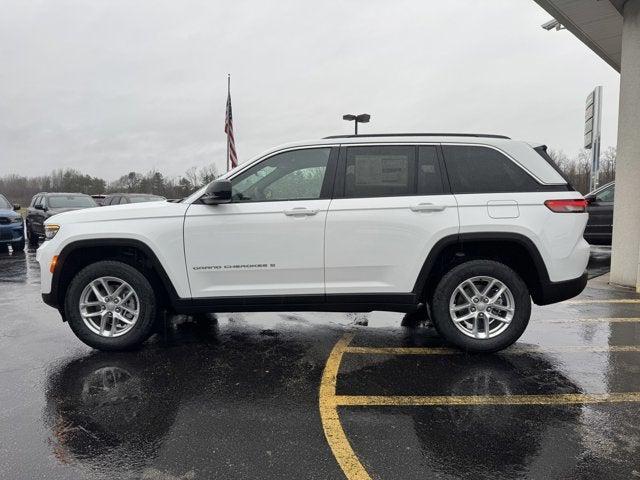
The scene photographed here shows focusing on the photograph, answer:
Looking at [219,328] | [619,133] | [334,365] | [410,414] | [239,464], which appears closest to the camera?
[239,464]

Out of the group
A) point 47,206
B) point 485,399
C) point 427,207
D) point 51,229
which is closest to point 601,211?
point 427,207

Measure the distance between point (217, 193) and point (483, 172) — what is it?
2.41 meters

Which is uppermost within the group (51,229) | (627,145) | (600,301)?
(627,145)

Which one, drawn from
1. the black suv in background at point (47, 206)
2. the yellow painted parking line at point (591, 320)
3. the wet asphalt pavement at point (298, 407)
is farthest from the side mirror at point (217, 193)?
the black suv in background at point (47, 206)

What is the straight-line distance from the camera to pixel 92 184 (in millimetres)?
46594

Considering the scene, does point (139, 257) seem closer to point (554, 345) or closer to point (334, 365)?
point (334, 365)

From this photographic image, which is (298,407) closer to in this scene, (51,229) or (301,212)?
(301,212)

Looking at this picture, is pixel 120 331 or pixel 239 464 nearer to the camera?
pixel 239 464

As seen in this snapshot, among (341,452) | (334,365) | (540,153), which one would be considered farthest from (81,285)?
(540,153)

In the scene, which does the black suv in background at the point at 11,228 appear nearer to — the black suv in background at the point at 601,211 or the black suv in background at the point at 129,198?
the black suv in background at the point at 129,198

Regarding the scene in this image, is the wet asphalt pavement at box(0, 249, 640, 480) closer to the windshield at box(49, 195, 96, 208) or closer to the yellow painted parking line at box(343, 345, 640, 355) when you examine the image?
the yellow painted parking line at box(343, 345, 640, 355)

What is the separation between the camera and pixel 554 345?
486 cm

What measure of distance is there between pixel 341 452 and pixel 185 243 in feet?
7.89

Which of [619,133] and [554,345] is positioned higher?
[619,133]
